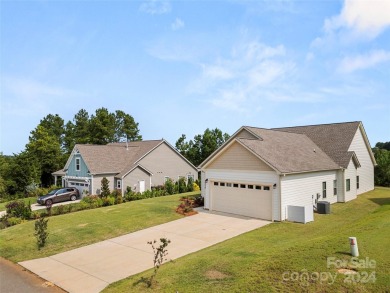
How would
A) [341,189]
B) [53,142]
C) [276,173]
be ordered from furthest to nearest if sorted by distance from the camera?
[53,142], [341,189], [276,173]

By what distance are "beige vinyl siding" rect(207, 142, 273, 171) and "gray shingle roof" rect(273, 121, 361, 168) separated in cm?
1009

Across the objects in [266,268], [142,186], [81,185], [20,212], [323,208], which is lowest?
[20,212]

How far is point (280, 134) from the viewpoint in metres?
Answer: 26.9

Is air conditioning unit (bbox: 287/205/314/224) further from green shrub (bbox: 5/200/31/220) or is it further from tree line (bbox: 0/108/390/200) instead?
tree line (bbox: 0/108/390/200)

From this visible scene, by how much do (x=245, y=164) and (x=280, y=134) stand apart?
7.70 metres

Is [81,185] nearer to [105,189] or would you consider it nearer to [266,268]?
[105,189]

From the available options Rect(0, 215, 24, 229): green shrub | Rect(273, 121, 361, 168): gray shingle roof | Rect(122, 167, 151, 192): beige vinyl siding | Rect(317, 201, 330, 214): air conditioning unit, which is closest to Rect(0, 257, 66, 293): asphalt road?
Rect(0, 215, 24, 229): green shrub

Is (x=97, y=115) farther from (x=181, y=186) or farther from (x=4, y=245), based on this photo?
(x=4, y=245)

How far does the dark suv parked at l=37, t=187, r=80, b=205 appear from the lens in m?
30.2

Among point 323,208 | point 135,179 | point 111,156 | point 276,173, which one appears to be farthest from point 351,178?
point 111,156

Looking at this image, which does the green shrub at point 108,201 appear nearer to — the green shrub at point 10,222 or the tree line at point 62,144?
the green shrub at point 10,222

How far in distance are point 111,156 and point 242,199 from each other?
20.5 m

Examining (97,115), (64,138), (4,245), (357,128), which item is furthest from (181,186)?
(64,138)

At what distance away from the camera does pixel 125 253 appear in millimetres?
13656
